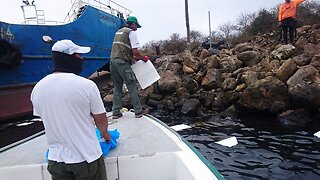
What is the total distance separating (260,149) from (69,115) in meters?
4.45

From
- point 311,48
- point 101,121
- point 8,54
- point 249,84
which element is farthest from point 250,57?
point 101,121

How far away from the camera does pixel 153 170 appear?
2590mm

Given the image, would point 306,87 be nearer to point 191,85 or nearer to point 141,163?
point 191,85

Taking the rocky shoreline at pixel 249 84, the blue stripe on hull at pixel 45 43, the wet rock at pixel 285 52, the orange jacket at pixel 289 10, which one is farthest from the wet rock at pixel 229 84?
the blue stripe on hull at pixel 45 43

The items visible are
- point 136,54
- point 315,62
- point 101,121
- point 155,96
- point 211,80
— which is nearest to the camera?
point 101,121

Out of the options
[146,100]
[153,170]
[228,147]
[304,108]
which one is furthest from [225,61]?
[153,170]

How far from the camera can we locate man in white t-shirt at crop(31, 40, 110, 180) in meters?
1.98

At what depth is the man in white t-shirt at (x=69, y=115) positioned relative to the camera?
198cm

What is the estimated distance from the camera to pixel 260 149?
5.53m

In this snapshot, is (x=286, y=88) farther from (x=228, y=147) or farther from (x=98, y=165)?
(x=98, y=165)

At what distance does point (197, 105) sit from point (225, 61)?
2.51 m

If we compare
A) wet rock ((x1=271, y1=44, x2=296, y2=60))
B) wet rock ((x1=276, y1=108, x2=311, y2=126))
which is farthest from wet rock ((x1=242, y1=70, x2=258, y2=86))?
wet rock ((x1=276, y1=108, x2=311, y2=126))

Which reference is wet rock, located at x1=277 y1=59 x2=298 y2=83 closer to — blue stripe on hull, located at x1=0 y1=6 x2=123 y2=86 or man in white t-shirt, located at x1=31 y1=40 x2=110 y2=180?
blue stripe on hull, located at x1=0 y1=6 x2=123 y2=86

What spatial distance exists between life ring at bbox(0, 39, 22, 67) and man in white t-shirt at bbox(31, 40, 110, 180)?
6.73m
